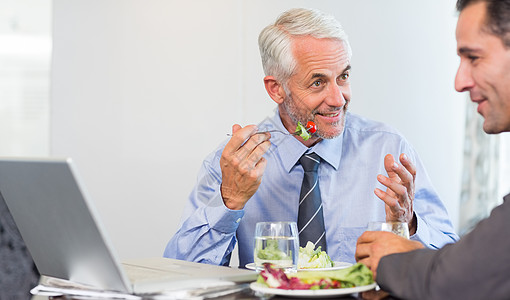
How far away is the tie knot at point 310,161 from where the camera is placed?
7.12 feet

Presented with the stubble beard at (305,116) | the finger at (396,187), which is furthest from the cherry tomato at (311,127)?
the finger at (396,187)

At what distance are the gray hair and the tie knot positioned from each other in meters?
0.33

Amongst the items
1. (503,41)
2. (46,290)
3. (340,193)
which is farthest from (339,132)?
(46,290)

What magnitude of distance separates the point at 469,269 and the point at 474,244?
0.14 feet

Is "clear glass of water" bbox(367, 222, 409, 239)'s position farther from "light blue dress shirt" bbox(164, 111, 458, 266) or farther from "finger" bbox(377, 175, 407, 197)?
"light blue dress shirt" bbox(164, 111, 458, 266)

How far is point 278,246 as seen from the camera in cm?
146

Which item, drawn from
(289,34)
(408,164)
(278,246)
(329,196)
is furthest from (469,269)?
(289,34)

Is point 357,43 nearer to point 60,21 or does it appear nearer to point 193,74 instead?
point 193,74

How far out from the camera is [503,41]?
52.9 inches

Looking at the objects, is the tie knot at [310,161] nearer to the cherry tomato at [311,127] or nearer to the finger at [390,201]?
the cherry tomato at [311,127]

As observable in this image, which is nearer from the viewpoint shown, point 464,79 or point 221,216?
point 464,79

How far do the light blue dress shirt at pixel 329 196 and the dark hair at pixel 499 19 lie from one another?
0.79 meters

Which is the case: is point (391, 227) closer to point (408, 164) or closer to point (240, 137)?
point (408, 164)

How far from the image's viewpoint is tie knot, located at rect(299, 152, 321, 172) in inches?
→ 85.4
